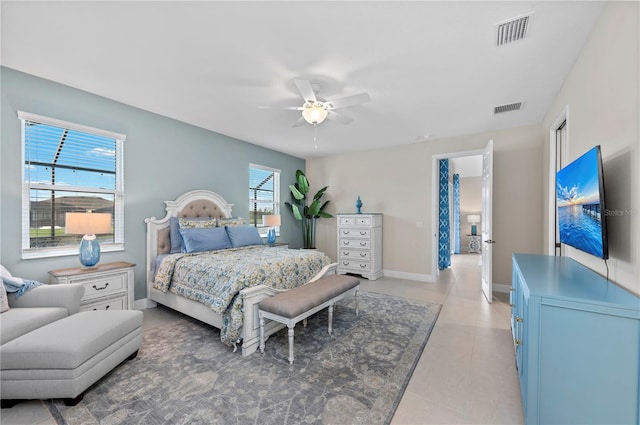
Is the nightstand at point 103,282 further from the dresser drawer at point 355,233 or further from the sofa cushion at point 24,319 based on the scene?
the dresser drawer at point 355,233

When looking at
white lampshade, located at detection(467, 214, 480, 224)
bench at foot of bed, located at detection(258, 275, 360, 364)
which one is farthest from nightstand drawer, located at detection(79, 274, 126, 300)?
white lampshade, located at detection(467, 214, 480, 224)

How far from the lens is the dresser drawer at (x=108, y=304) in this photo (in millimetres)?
2715

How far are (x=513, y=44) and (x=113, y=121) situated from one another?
4.33 m

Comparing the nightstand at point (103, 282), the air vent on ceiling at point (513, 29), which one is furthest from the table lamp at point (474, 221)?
the nightstand at point (103, 282)

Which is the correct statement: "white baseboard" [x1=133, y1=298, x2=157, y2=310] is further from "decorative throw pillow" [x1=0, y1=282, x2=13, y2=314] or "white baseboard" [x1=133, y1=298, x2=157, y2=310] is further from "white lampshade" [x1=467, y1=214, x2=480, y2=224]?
"white lampshade" [x1=467, y1=214, x2=480, y2=224]

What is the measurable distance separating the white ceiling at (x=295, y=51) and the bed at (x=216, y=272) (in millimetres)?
1542

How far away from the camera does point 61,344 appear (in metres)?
1.73

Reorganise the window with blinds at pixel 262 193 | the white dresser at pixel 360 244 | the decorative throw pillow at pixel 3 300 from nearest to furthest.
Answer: the decorative throw pillow at pixel 3 300 < the white dresser at pixel 360 244 < the window with blinds at pixel 262 193

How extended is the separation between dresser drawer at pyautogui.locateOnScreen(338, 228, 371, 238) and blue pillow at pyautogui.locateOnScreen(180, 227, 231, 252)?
2.44 meters

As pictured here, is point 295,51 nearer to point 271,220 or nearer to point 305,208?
point 271,220

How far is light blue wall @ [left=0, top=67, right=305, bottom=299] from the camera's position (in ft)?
8.38

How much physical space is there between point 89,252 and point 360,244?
411cm

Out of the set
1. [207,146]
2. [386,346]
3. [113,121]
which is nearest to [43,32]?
[113,121]

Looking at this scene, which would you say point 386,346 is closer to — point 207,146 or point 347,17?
point 347,17
